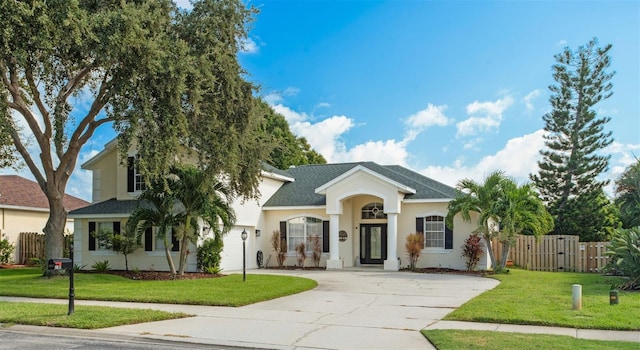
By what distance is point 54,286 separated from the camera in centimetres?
1709

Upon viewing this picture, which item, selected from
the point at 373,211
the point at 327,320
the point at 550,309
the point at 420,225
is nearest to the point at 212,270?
the point at 373,211

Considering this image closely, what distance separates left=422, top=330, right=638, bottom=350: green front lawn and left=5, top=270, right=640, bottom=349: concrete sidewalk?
33 cm

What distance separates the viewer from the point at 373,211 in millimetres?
27656

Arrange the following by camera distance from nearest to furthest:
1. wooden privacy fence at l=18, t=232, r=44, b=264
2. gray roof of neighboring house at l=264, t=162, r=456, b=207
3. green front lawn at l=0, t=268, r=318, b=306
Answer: green front lawn at l=0, t=268, r=318, b=306, gray roof of neighboring house at l=264, t=162, r=456, b=207, wooden privacy fence at l=18, t=232, r=44, b=264

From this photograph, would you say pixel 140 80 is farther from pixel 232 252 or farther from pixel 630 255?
pixel 630 255

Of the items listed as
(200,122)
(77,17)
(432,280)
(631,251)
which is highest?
(77,17)

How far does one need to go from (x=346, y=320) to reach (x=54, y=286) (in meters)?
10.2

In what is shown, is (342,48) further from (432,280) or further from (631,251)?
(631,251)

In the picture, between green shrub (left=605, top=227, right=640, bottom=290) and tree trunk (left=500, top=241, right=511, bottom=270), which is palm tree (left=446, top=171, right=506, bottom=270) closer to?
tree trunk (left=500, top=241, right=511, bottom=270)

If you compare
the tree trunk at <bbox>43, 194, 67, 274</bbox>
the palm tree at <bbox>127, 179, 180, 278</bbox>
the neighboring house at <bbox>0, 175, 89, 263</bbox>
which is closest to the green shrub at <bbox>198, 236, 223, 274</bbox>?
the palm tree at <bbox>127, 179, 180, 278</bbox>

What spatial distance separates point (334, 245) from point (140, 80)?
1216cm

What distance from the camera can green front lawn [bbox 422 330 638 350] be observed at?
27.8ft

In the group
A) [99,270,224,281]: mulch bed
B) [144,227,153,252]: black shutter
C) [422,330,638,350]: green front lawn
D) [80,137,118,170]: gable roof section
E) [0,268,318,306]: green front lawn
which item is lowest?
[99,270,224,281]: mulch bed

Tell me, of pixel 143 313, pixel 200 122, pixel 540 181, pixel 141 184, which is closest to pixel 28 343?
pixel 143 313
